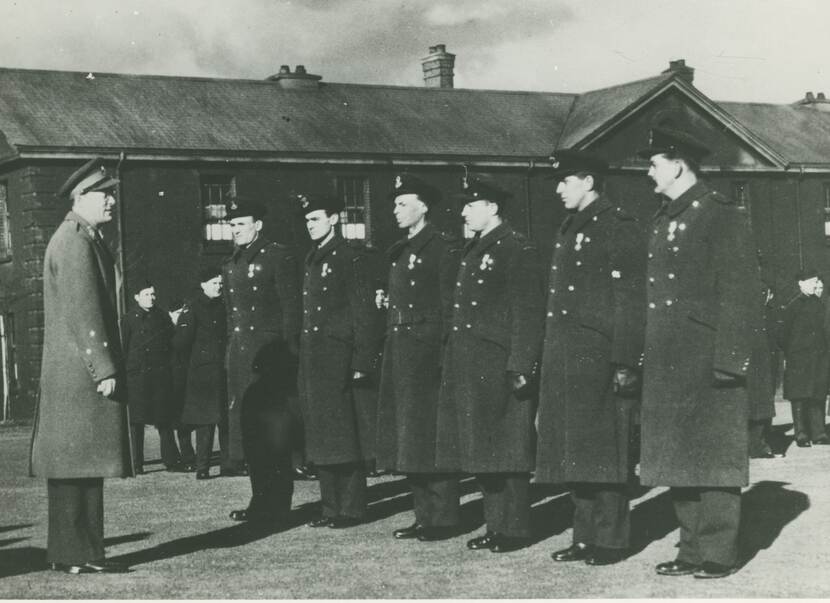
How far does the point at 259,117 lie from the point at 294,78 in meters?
2.40

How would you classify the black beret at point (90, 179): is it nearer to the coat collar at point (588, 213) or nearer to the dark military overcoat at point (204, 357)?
the coat collar at point (588, 213)

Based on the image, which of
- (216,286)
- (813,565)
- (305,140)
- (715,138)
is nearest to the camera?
(813,565)

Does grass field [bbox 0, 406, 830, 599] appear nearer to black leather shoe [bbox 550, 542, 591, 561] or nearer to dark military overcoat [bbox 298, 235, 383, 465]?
black leather shoe [bbox 550, 542, 591, 561]

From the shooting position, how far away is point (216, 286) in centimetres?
1255

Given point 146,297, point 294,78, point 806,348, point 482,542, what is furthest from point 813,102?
point 482,542

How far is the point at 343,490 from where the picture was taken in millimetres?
8898

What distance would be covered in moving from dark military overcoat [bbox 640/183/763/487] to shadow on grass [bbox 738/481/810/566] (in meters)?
0.76

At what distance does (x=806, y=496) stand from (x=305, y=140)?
18598mm

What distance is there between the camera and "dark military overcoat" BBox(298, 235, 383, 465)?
871 centimetres

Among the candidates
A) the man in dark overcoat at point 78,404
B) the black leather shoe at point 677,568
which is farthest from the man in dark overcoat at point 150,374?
the black leather shoe at point 677,568

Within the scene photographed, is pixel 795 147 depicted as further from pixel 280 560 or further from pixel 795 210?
pixel 280 560

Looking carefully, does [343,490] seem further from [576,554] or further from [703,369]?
[703,369]

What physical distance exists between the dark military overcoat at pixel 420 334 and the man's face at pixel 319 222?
2.25 ft

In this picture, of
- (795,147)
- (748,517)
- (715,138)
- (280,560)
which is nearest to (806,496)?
(748,517)
